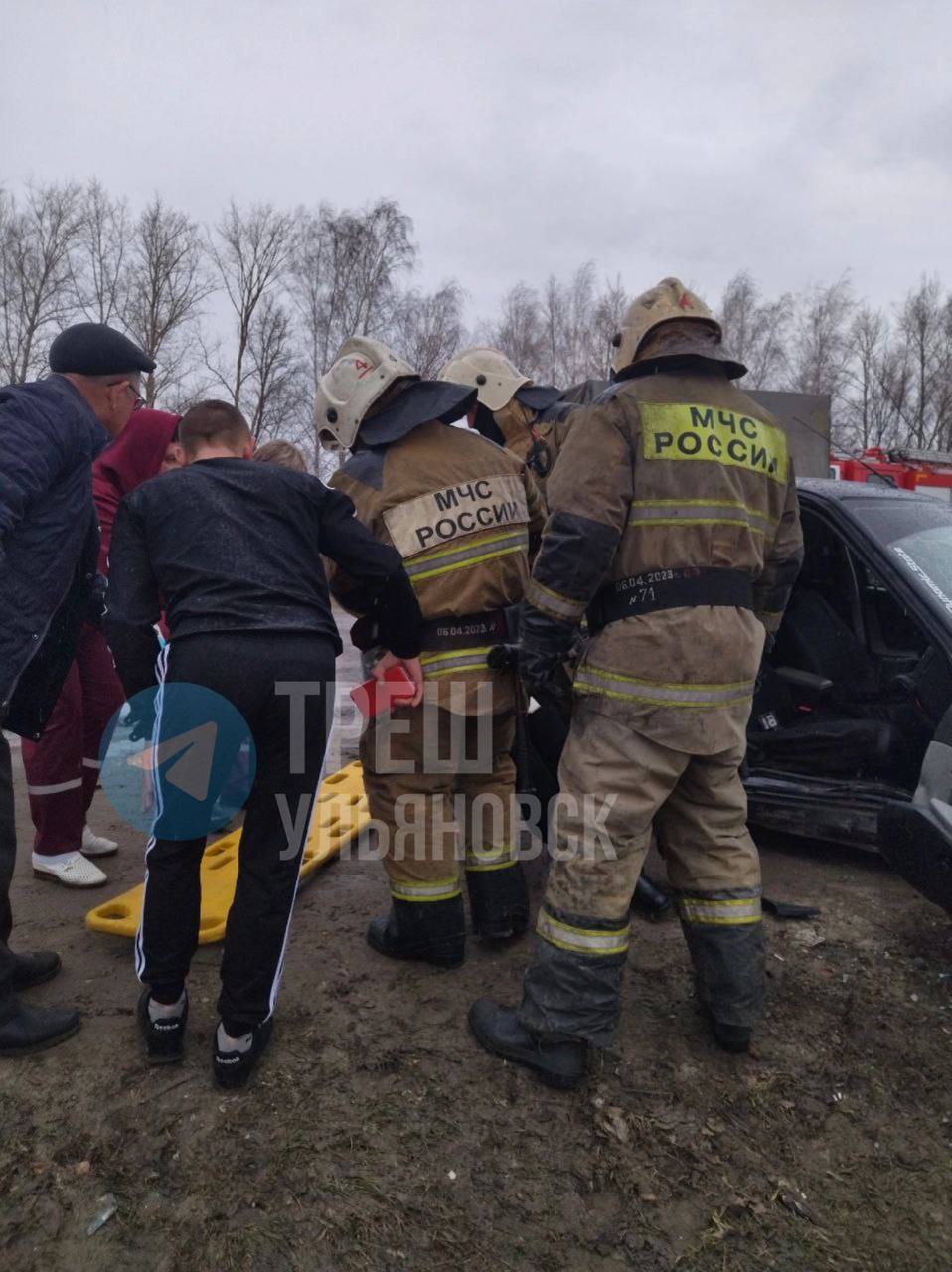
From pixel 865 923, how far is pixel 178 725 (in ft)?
8.45

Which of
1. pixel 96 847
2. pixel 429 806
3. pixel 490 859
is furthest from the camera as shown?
pixel 96 847

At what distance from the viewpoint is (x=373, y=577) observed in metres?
2.54

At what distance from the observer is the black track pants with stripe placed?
7.28 ft

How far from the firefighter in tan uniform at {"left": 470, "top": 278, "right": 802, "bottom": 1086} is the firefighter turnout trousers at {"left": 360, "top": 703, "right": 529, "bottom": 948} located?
0.45 m

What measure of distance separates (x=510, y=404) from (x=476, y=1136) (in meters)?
2.93

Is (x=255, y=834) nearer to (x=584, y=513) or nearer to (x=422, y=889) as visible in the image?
(x=422, y=889)

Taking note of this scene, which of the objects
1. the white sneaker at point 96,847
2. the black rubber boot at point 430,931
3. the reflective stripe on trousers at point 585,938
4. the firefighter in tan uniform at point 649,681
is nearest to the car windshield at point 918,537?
the firefighter in tan uniform at point 649,681

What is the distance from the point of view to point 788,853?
3984 mm

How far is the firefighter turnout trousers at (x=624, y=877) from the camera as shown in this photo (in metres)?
2.35

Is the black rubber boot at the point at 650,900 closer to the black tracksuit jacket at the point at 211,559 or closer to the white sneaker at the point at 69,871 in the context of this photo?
the black tracksuit jacket at the point at 211,559

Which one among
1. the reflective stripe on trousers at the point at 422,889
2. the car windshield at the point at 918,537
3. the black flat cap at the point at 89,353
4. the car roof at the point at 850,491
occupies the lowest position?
the reflective stripe on trousers at the point at 422,889

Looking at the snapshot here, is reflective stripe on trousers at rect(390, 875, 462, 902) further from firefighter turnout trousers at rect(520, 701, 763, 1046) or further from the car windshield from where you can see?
the car windshield

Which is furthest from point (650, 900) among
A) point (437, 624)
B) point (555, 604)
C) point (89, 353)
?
point (89, 353)

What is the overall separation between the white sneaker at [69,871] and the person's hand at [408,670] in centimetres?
164
